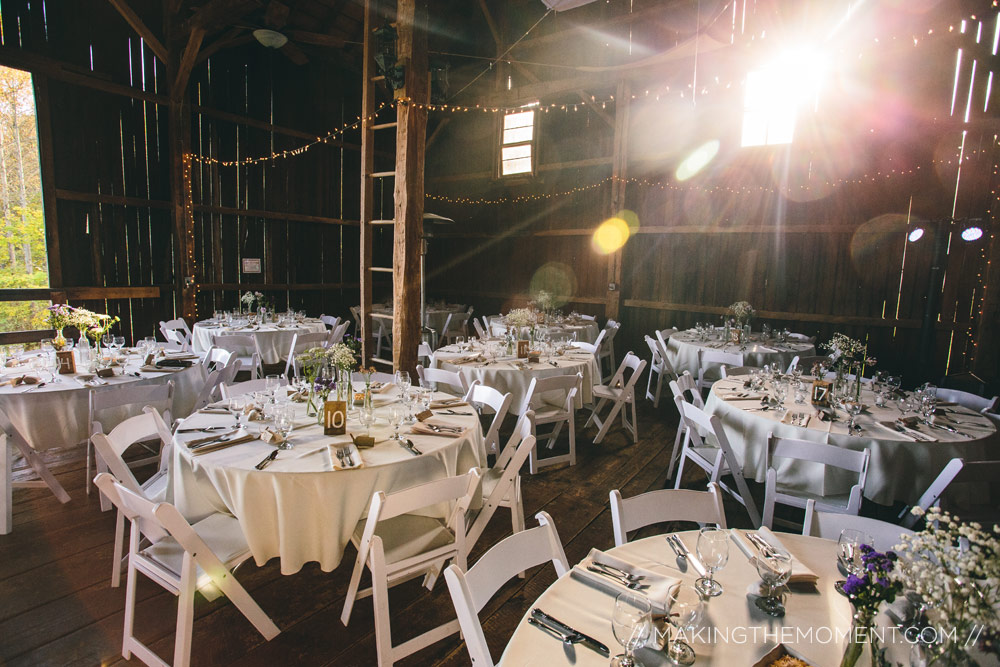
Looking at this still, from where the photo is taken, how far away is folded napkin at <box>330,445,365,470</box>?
2.39 metres

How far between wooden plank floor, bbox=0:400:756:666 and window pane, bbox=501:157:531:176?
309 inches

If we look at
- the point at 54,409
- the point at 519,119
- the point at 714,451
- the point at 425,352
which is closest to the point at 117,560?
the point at 54,409

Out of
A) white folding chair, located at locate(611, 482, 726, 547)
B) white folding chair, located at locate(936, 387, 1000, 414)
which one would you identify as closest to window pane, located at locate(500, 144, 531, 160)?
white folding chair, located at locate(936, 387, 1000, 414)

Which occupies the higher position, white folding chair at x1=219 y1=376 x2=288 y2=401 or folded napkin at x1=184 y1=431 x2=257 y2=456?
white folding chair at x1=219 y1=376 x2=288 y2=401

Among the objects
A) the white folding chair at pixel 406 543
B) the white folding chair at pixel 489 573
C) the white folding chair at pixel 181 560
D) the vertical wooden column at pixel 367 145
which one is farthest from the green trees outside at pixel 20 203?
the white folding chair at pixel 489 573

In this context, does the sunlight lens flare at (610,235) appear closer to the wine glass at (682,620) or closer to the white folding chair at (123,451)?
the white folding chair at (123,451)

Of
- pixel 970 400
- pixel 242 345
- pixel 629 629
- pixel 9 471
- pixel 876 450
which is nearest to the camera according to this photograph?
pixel 629 629

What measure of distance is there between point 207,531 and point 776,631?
97.5 inches

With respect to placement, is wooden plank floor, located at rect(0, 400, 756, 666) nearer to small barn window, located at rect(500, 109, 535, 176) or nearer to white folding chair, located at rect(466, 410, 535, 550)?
white folding chair, located at rect(466, 410, 535, 550)

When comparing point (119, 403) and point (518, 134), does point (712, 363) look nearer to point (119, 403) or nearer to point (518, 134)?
point (119, 403)

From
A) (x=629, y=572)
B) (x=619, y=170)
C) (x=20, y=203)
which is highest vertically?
(x=619, y=170)

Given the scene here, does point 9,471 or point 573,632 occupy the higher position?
point 573,632

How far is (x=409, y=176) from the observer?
553 centimetres

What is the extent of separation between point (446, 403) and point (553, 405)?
5.29 ft
